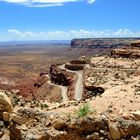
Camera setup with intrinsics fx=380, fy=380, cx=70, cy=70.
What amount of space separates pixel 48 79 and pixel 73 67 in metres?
7.14

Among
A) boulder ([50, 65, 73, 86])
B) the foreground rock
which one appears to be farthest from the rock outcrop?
the foreground rock

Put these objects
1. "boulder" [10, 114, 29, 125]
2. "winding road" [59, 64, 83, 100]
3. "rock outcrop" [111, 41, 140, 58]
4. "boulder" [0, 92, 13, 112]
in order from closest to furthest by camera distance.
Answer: "boulder" [10, 114, 29, 125]
"boulder" [0, 92, 13, 112]
"winding road" [59, 64, 83, 100]
"rock outcrop" [111, 41, 140, 58]

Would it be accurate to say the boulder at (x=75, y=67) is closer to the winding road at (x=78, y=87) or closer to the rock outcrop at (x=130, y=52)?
the winding road at (x=78, y=87)

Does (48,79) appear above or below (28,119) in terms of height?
below

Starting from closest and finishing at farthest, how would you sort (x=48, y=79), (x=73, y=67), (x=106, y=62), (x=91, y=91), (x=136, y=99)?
(x=136, y=99) → (x=91, y=91) → (x=106, y=62) → (x=73, y=67) → (x=48, y=79)

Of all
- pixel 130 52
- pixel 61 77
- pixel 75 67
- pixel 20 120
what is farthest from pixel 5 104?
pixel 130 52

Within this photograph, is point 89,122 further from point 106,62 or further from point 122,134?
point 106,62

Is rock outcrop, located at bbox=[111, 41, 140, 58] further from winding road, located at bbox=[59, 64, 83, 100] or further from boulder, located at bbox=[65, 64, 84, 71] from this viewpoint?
winding road, located at bbox=[59, 64, 83, 100]

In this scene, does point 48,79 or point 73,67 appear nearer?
point 73,67

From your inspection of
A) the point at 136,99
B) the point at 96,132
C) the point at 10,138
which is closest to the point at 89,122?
the point at 96,132

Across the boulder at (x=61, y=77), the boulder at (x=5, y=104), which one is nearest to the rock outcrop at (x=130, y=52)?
the boulder at (x=61, y=77)

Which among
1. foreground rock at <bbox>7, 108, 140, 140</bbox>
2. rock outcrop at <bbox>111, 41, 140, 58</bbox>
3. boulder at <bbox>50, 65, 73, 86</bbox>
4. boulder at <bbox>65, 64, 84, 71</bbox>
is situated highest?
foreground rock at <bbox>7, 108, 140, 140</bbox>

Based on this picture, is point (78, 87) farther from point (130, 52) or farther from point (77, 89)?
point (130, 52)

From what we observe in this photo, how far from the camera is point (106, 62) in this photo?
62.2 metres
